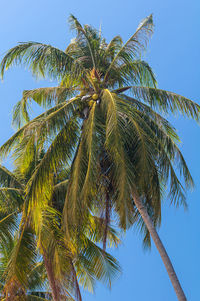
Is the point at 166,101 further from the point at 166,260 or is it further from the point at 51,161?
the point at 166,260

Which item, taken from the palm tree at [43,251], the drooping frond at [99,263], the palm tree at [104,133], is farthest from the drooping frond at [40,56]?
the drooping frond at [99,263]

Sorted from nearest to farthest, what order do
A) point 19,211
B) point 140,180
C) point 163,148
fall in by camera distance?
point 140,180 < point 163,148 < point 19,211

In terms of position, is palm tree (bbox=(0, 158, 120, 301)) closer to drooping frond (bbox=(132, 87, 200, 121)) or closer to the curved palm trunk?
the curved palm trunk

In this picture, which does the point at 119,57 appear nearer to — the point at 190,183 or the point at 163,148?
the point at 163,148

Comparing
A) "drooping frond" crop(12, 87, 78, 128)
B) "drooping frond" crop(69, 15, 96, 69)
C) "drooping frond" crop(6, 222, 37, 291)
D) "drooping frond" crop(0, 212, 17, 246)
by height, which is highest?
"drooping frond" crop(69, 15, 96, 69)

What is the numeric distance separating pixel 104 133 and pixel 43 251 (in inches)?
131

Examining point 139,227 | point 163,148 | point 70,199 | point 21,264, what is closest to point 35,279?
point 21,264

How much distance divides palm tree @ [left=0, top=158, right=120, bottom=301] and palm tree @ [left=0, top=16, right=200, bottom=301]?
90 cm

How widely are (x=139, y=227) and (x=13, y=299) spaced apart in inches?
150

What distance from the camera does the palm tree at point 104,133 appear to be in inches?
400

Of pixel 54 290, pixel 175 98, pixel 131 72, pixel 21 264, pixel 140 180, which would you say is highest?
pixel 131 72

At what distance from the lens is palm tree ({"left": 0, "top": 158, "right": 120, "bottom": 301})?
36.5 feet

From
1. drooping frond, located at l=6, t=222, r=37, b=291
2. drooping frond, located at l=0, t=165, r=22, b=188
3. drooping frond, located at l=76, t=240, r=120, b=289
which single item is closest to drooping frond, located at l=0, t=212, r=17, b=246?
drooping frond, located at l=0, t=165, r=22, b=188

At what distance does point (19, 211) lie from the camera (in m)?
13.6
